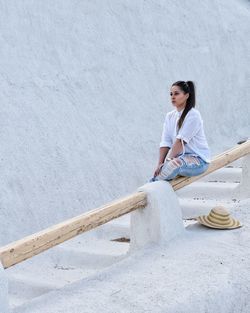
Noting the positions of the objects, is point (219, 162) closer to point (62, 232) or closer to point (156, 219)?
point (156, 219)

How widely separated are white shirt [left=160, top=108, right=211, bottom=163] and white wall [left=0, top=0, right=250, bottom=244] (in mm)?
1785

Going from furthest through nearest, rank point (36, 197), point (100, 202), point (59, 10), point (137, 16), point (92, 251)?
→ point (137, 16)
point (59, 10)
point (100, 202)
point (36, 197)
point (92, 251)

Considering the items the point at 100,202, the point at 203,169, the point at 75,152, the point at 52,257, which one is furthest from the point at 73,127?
the point at 203,169

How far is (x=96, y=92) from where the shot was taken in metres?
8.34

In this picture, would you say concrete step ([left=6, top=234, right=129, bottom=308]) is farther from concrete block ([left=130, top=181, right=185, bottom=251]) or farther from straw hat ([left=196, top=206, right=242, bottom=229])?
straw hat ([left=196, top=206, right=242, bottom=229])

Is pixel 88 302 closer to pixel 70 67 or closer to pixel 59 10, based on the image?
pixel 70 67

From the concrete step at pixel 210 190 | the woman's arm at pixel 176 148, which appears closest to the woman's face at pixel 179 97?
the woman's arm at pixel 176 148

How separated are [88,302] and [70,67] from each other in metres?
4.86

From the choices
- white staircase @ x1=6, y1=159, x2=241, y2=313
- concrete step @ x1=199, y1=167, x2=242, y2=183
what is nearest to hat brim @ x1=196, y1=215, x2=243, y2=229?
white staircase @ x1=6, y1=159, x2=241, y2=313

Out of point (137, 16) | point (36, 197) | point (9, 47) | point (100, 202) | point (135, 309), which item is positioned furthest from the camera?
point (137, 16)

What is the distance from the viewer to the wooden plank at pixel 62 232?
3.86m

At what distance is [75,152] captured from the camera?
738cm

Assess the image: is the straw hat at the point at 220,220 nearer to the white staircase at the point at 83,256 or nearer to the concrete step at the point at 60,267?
the white staircase at the point at 83,256

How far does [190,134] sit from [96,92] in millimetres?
3194
